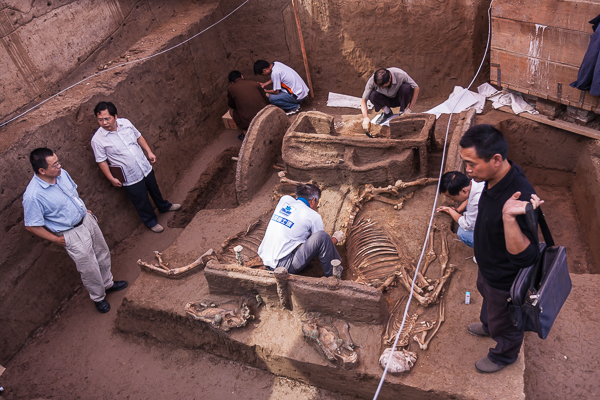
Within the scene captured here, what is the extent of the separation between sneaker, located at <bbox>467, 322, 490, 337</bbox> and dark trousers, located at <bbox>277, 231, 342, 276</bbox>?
50.9 inches

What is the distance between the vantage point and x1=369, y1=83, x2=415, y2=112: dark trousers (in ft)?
20.4

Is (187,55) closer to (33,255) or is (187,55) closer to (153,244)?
(153,244)

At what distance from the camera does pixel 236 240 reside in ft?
16.9

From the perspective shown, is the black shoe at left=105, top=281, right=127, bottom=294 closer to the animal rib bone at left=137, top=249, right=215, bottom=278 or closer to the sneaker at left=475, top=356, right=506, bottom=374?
the animal rib bone at left=137, top=249, right=215, bottom=278

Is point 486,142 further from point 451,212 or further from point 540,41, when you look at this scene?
point 540,41

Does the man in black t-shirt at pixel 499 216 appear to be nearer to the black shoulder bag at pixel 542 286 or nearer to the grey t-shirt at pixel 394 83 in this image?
the black shoulder bag at pixel 542 286

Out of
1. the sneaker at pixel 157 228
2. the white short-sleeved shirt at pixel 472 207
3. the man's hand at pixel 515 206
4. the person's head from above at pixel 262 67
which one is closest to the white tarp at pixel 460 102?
the person's head from above at pixel 262 67

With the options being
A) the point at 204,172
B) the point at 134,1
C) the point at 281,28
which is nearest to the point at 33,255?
the point at 204,172

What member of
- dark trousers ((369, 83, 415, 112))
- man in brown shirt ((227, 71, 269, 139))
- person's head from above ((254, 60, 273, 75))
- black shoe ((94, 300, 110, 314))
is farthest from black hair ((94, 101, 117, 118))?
dark trousers ((369, 83, 415, 112))

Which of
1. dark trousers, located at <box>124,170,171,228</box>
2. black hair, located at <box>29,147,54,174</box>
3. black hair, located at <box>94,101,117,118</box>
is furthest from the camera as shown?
dark trousers, located at <box>124,170,171,228</box>

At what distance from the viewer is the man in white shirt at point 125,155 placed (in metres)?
5.18

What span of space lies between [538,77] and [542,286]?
4064 millimetres

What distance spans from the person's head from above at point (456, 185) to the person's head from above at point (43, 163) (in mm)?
3665

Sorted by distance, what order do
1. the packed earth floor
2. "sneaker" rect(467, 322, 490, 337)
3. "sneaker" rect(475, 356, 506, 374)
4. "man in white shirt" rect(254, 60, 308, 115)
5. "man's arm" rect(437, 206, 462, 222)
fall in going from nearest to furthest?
"sneaker" rect(475, 356, 506, 374), "sneaker" rect(467, 322, 490, 337), the packed earth floor, "man's arm" rect(437, 206, 462, 222), "man in white shirt" rect(254, 60, 308, 115)
